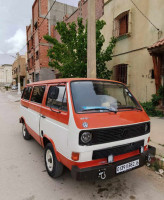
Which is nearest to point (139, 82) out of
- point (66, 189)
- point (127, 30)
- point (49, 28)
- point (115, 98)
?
point (127, 30)

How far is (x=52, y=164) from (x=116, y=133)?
4.64 ft

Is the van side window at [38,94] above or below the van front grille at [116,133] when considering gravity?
above

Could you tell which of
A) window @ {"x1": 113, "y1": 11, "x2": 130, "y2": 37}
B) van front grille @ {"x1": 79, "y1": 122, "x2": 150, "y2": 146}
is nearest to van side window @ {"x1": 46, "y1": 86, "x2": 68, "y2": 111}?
van front grille @ {"x1": 79, "y1": 122, "x2": 150, "y2": 146}

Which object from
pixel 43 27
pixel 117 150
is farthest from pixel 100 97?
pixel 43 27

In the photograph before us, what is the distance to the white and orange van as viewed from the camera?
221 centimetres

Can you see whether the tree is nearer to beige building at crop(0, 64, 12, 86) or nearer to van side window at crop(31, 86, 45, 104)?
van side window at crop(31, 86, 45, 104)

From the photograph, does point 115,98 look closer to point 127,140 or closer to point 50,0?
point 127,140

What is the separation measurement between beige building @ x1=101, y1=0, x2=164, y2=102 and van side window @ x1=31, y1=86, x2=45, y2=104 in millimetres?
6054

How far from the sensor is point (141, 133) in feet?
9.09

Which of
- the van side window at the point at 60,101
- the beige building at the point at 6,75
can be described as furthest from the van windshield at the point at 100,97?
the beige building at the point at 6,75

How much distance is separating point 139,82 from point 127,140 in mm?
7182

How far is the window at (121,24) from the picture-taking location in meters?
9.87

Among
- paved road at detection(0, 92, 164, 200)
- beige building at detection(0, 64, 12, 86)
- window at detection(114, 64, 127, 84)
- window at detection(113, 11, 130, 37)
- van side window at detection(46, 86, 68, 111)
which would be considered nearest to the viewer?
paved road at detection(0, 92, 164, 200)

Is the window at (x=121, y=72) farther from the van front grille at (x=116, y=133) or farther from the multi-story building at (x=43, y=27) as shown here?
the multi-story building at (x=43, y=27)
